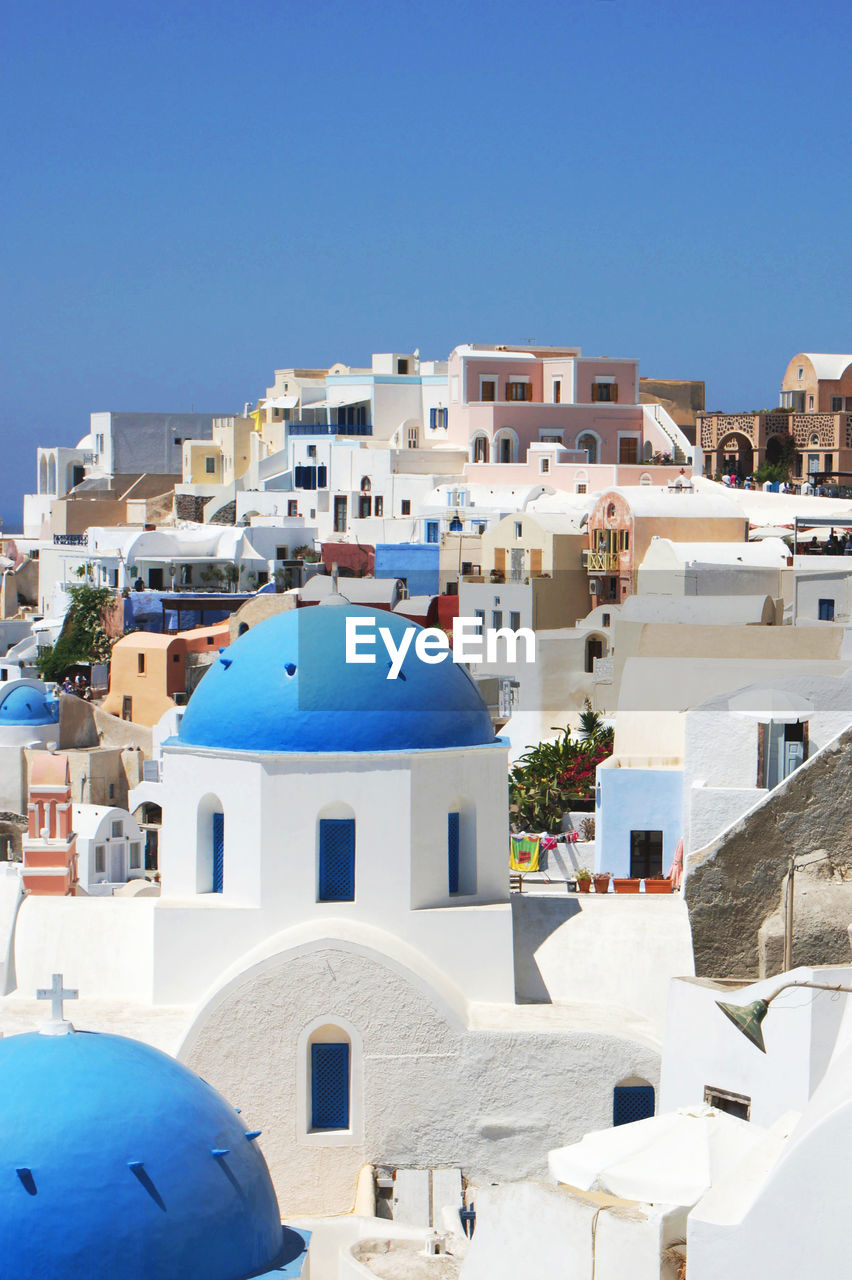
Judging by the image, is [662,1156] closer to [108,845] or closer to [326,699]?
[326,699]

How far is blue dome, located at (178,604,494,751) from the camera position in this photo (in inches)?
525

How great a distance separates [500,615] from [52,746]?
344 inches

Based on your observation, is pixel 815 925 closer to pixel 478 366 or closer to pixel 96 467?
pixel 478 366

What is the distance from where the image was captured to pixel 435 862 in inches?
533

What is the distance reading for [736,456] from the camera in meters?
51.8

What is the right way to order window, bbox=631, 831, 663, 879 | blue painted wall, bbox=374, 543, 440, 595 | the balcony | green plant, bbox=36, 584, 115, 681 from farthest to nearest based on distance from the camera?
green plant, bbox=36, 584, 115, 681
blue painted wall, bbox=374, 543, 440, 595
the balcony
window, bbox=631, 831, 663, 879

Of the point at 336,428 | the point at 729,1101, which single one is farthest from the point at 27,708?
the point at 729,1101

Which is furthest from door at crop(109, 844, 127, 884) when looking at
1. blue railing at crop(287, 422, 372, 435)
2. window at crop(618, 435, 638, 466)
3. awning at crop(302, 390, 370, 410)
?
awning at crop(302, 390, 370, 410)

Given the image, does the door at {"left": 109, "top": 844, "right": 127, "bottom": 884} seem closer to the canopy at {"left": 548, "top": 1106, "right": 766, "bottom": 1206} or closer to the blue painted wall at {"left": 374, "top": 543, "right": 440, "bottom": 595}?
the blue painted wall at {"left": 374, "top": 543, "right": 440, "bottom": 595}

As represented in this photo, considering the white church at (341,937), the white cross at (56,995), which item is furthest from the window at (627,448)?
the white cross at (56,995)

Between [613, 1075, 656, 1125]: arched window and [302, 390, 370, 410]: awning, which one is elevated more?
[302, 390, 370, 410]: awning

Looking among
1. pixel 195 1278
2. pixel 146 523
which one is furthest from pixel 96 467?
pixel 195 1278

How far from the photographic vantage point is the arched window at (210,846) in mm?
13750

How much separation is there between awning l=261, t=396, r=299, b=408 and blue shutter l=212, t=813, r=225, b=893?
42.9 metres
